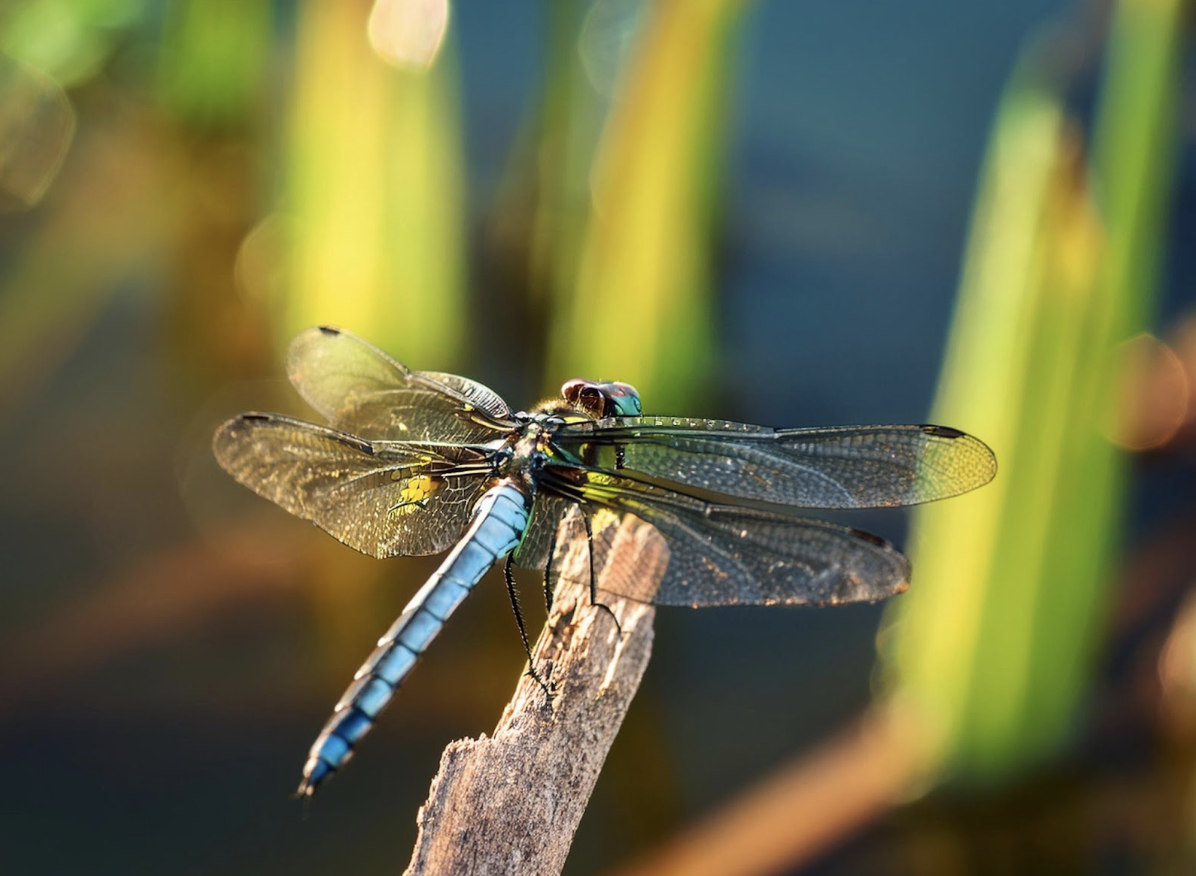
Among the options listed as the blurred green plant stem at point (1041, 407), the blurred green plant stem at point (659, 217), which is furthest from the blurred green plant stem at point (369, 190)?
the blurred green plant stem at point (1041, 407)

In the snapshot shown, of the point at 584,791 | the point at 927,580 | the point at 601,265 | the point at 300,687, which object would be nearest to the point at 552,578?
the point at 584,791

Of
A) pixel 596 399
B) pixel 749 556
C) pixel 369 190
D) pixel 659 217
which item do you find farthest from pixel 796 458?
pixel 369 190

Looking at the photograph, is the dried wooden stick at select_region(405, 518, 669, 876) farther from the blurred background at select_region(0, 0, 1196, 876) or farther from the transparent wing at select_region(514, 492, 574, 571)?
the blurred background at select_region(0, 0, 1196, 876)

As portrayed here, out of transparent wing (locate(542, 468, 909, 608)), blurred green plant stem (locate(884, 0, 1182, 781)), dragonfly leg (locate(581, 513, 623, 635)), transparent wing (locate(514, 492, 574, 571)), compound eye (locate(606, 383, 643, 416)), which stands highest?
blurred green plant stem (locate(884, 0, 1182, 781))

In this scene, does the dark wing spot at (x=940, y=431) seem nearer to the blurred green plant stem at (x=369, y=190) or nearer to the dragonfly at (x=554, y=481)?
the dragonfly at (x=554, y=481)

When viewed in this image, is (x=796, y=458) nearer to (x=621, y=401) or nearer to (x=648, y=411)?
(x=621, y=401)

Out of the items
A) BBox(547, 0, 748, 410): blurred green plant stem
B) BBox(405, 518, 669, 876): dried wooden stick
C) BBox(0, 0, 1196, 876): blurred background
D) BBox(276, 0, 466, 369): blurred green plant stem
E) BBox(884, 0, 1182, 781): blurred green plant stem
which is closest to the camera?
BBox(405, 518, 669, 876): dried wooden stick

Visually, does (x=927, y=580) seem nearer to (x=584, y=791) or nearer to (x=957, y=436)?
(x=957, y=436)

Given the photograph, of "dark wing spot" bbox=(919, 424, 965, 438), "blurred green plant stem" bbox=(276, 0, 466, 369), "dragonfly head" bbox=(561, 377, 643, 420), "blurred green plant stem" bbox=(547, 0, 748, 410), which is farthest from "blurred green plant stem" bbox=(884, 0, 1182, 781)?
"blurred green plant stem" bbox=(276, 0, 466, 369)
